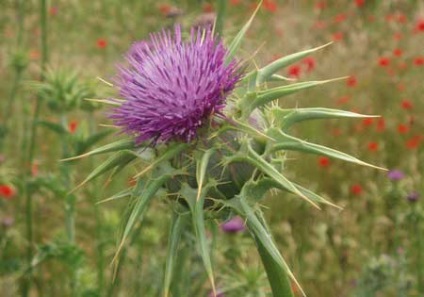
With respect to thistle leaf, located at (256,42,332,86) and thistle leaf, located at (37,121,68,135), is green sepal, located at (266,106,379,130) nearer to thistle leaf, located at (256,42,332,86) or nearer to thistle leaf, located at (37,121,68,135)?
thistle leaf, located at (256,42,332,86)

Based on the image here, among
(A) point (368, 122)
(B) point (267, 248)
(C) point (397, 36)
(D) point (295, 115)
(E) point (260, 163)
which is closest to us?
(B) point (267, 248)

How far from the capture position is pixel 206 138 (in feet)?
5.98

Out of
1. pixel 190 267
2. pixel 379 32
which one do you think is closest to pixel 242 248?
pixel 190 267

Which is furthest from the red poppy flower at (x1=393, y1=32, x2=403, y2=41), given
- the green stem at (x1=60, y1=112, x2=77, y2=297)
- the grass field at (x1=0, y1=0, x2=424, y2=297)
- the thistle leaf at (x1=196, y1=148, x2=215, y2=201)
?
the thistle leaf at (x1=196, y1=148, x2=215, y2=201)

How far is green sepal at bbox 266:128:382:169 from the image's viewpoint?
5.67 feet

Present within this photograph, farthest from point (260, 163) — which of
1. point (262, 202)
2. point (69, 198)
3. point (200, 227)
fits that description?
point (262, 202)

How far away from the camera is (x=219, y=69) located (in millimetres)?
1846

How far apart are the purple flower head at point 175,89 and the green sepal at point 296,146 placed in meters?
0.15

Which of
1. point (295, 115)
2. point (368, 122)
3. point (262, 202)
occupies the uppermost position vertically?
point (295, 115)

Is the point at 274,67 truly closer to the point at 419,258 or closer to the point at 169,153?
the point at 169,153

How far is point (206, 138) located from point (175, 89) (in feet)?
0.49

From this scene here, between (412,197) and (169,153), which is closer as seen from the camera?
(169,153)

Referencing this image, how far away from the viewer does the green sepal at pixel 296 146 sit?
1.73 meters

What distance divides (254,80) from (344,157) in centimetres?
34
